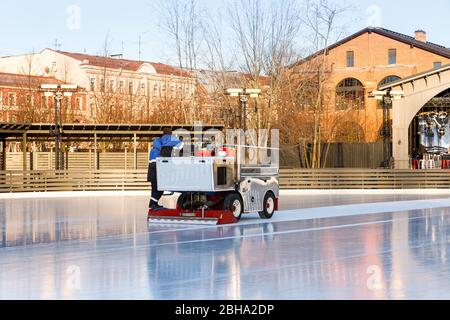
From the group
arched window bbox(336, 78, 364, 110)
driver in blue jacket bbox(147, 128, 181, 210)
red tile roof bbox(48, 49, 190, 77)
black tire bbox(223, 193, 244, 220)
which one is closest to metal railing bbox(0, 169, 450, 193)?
driver in blue jacket bbox(147, 128, 181, 210)

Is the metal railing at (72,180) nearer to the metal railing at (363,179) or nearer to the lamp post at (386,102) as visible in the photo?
the metal railing at (363,179)

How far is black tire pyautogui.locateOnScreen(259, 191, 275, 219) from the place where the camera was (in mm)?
21047

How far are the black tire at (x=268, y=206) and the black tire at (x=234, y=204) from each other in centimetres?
122

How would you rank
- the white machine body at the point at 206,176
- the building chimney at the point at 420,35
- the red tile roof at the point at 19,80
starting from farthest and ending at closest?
the building chimney at the point at 420,35, the red tile roof at the point at 19,80, the white machine body at the point at 206,176

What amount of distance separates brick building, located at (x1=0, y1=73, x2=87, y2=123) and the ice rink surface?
109 ft

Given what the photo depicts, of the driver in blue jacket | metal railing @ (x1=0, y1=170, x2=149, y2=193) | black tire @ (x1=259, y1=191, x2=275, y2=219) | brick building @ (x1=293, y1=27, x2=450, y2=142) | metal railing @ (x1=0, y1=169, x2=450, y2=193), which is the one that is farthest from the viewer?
brick building @ (x1=293, y1=27, x2=450, y2=142)

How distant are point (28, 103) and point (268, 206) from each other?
40677mm

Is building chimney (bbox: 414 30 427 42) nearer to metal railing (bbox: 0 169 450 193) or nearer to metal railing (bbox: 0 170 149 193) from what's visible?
metal railing (bbox: 0 169 450 193)

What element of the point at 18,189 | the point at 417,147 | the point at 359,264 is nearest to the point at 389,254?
the point at 359,264

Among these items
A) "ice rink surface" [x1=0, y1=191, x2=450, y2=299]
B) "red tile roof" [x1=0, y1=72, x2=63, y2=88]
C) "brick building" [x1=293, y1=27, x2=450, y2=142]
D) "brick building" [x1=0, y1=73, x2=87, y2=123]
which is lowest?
"ice rink surface" [x1=0, y1=191, x2=450, y2=299]

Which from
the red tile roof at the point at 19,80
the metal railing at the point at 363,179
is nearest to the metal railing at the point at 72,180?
the metal railing at the point at 363,179

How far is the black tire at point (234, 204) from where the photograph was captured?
19.5 m
